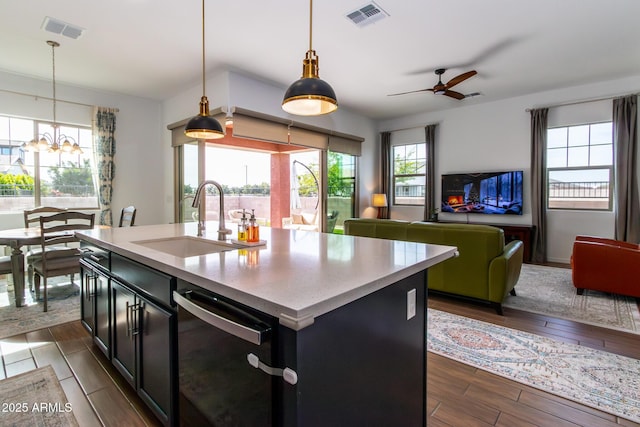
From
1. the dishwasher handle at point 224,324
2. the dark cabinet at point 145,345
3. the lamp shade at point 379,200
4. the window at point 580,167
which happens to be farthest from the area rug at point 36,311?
the window at point 580,167

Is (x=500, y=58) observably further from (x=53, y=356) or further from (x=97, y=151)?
(x=97, y=151)

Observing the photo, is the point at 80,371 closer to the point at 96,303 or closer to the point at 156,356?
the point at 96,303

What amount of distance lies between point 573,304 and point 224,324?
396cm

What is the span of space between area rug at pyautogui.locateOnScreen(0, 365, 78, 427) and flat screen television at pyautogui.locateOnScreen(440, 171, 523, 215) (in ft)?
21.5

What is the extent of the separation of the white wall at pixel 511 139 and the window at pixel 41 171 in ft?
21.1

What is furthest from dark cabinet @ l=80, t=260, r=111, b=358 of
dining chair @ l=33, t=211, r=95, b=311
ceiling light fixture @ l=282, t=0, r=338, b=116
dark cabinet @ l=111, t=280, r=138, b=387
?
ceiling light fixture @ l=282, t=0, r=338, b=116

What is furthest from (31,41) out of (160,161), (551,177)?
(551,177)

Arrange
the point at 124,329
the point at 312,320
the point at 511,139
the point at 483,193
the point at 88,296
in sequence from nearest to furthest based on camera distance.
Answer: the point at 312,320, the point at 124,329, the point at 88,296, the point at 511,139, the point at 483,193

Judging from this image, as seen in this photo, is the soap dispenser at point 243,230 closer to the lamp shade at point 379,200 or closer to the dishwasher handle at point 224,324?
the dishwasher handle at point 224,324

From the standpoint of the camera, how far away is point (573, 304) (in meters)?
3.46

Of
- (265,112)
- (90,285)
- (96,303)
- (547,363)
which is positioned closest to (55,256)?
(90,285)

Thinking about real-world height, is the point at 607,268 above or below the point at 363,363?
below

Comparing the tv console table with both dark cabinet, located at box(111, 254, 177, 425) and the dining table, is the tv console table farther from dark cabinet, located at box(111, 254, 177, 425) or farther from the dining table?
the dining table

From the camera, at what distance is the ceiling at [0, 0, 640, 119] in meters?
3.10
